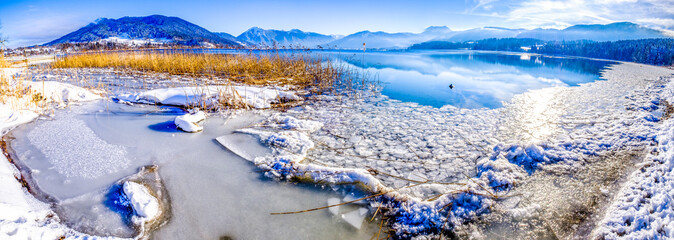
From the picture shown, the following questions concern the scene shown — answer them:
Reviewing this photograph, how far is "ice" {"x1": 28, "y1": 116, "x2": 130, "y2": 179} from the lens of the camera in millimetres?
2691

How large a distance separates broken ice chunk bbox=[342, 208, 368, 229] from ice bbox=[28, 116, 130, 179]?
8.25ft

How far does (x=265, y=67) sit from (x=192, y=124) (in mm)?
6238

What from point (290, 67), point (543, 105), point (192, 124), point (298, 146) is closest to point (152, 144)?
point (192, 124)

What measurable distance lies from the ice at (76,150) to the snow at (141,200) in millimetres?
633

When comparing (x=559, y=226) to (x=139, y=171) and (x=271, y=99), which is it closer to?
(x=139, y=171)

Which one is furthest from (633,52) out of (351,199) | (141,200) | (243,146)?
(141,200)

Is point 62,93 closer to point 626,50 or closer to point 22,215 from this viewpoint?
point 22,215

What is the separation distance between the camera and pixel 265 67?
32.5ft

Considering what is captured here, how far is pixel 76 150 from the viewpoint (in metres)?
3.13

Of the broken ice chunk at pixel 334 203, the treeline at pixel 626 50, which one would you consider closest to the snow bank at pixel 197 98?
the broken ice chunk at pixel 334 203

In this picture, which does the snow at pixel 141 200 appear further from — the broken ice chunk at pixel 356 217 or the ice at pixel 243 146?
the broken ice chunk at pixel 356 217

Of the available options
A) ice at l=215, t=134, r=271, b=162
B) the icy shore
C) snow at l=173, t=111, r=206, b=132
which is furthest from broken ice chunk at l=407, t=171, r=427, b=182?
snow at l=173, t=111, r=206, b=132

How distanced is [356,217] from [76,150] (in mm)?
3548

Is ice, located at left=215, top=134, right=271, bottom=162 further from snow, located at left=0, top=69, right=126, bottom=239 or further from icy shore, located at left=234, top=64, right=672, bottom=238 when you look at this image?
snow, located at left=0, top=69, right=126, bottom=239
